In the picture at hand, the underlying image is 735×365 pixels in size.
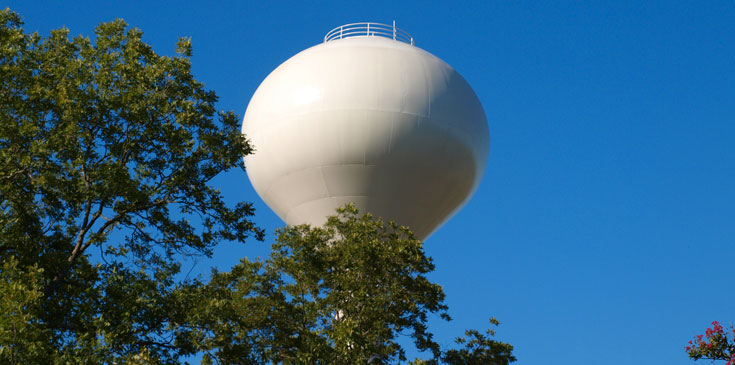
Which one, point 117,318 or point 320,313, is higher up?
point 320,313

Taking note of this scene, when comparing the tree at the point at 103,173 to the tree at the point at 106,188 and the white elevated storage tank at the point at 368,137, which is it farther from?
the white elevated storage tank at the point at 368,137

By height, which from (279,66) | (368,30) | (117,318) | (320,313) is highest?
(368,30)

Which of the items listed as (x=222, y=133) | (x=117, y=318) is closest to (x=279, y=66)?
A: (x=222, y=133)

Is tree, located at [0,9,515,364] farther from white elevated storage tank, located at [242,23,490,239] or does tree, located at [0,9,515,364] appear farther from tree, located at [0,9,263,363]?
white elevated storage tank, located at [242,23,490,239]

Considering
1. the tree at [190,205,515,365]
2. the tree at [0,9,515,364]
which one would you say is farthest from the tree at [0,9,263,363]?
the tree at [190,205,515,365]

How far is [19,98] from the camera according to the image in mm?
14812

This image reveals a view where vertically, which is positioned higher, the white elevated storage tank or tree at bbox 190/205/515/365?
the white elevated storage tank

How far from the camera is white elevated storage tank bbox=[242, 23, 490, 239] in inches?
998

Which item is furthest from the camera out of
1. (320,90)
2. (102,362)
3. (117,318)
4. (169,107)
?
(320,90)

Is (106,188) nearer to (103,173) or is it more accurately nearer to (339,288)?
(103,173)

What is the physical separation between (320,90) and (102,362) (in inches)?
582

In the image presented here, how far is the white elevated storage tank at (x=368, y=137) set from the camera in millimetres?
25359

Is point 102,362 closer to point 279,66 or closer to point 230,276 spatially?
point 230,276

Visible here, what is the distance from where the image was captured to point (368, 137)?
2525 centimetres
